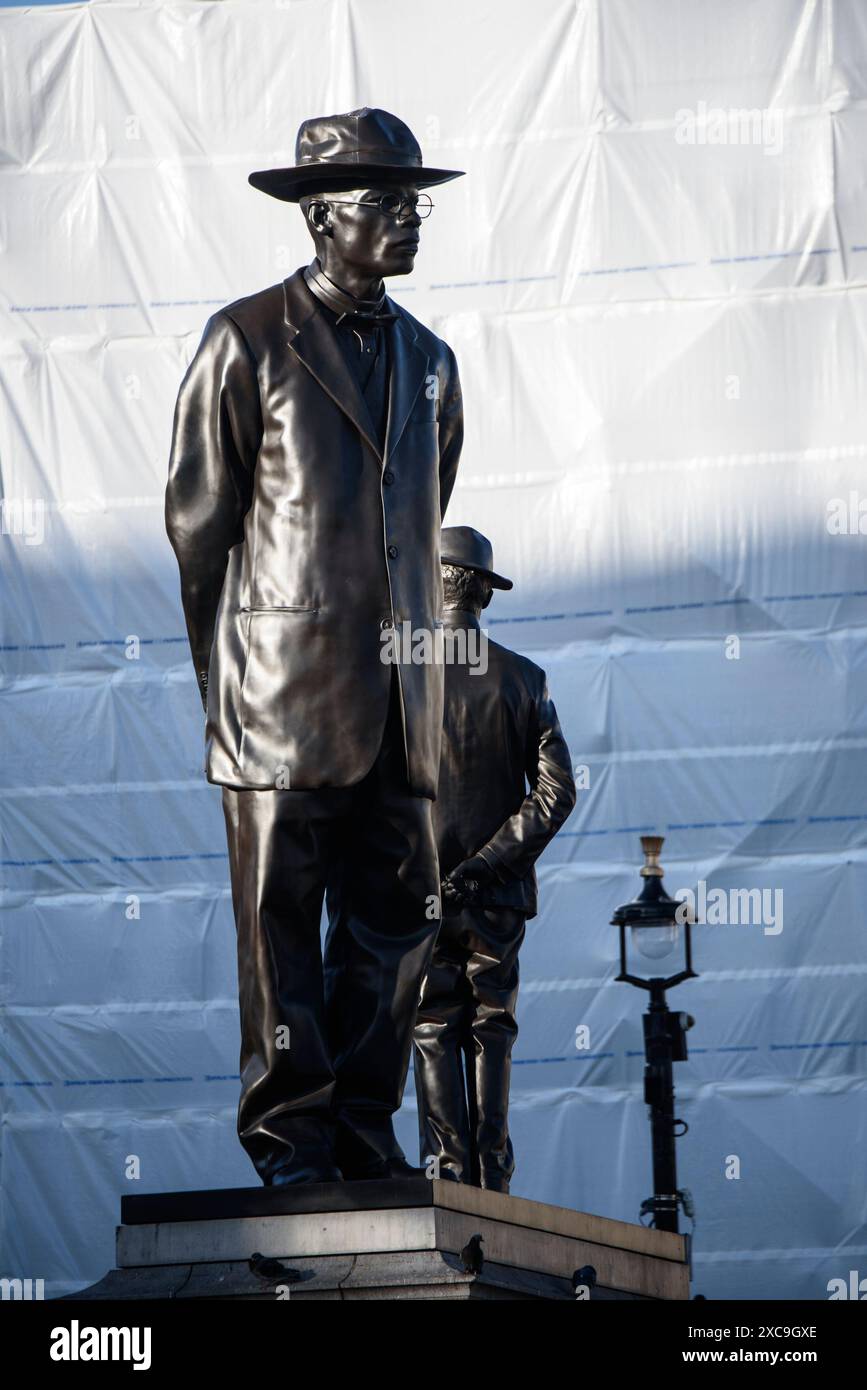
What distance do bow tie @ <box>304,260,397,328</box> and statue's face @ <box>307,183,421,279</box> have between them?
0.14ft

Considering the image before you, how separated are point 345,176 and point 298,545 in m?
0.60

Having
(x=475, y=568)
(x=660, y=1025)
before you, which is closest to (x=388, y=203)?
(x=475, y=568)

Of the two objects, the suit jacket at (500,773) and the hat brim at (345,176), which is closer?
the hat brim at (345,176)

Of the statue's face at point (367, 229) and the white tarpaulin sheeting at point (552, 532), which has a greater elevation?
the white tarpaulin sheeting at point (552, 532)

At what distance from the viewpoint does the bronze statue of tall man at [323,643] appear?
12.6ft

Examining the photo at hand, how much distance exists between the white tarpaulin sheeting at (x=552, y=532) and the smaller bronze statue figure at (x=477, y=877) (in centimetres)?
573

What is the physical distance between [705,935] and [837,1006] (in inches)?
27.4

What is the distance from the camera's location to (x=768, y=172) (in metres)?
12.5

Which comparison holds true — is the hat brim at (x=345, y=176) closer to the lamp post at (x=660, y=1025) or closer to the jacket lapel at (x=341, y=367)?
the jacket lapel at (x=341, y=367)

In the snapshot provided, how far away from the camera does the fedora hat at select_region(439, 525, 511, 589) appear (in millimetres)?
6180

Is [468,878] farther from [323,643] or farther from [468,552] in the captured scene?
[323,643]

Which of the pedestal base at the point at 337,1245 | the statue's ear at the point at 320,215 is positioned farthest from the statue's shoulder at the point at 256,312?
the pedestal base at the point at 337,1245

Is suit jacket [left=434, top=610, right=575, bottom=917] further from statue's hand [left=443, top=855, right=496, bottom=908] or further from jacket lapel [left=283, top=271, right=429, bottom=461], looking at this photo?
jacket lapel [left=283, top=271, right=429, bottom=461]
